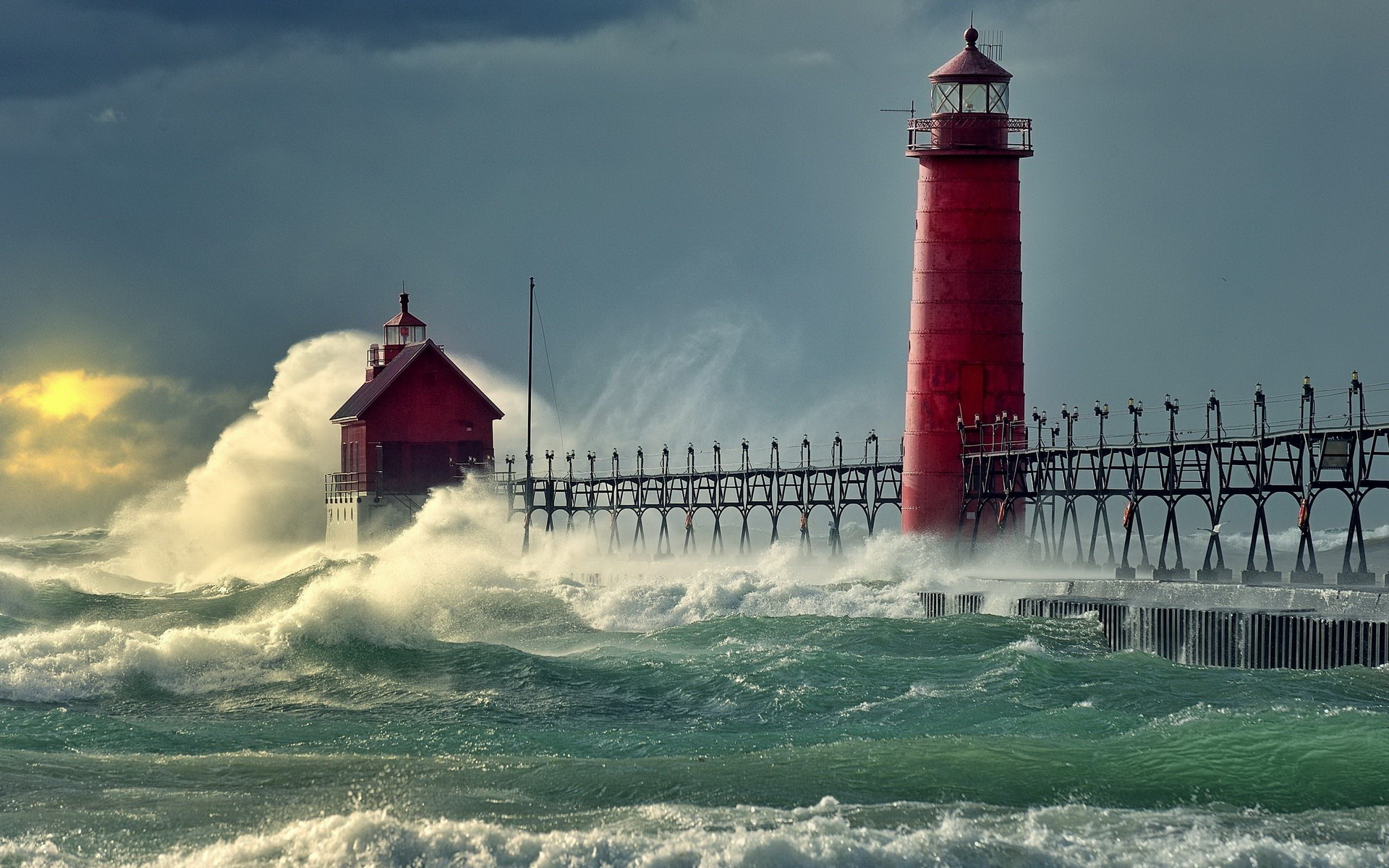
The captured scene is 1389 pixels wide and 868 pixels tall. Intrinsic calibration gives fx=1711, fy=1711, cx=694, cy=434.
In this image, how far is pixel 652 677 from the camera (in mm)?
23094

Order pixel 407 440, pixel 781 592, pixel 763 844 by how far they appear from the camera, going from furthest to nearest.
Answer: pixel 407 440
pixel 781 592
pixel 763 844

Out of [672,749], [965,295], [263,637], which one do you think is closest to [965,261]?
[965,295]

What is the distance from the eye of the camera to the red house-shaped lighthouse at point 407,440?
178 feet

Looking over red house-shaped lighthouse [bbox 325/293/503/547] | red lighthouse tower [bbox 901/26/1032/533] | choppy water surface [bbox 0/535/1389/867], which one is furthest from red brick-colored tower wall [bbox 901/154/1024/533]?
red house-shaped lighthouse [bbox 325/293/503/547]

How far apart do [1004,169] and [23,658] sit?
943 inches

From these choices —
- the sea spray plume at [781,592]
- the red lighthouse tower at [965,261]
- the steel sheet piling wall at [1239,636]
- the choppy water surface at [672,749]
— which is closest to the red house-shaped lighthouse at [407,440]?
the sea spray plume at [781,592]

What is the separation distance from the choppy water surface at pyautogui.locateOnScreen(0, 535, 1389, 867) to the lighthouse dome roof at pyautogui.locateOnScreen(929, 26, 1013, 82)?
45.8ft

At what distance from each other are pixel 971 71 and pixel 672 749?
2446cm

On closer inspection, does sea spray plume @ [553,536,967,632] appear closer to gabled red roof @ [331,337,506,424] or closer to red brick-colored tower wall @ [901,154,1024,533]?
red brick-colored tower wall @ [901,154,1024,533]

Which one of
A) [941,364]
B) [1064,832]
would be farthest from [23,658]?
[941,364]

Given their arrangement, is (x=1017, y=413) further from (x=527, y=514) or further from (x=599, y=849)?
(x=599, y=849)

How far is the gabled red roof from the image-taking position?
55250 mm

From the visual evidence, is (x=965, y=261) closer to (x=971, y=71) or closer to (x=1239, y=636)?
(x=971, y=71)

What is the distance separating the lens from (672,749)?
1752 centimetres
